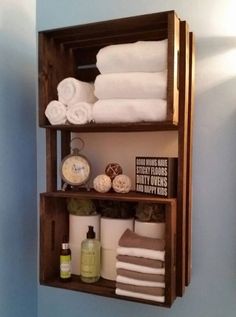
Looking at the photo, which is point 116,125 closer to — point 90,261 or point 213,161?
point 213,161

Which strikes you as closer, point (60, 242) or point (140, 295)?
point (140, 295)

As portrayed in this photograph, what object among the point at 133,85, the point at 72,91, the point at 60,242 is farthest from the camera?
the point at 60,242

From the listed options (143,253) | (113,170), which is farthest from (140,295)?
(113,170)

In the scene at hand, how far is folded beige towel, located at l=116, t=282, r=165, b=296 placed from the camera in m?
0.99

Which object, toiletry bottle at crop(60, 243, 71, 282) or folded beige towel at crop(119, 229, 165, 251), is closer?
folded beige towel at crop(119, 229, 165, 251)

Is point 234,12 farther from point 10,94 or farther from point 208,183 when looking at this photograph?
point 10,94

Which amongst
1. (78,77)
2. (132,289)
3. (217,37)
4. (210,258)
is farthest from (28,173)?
(217,37)

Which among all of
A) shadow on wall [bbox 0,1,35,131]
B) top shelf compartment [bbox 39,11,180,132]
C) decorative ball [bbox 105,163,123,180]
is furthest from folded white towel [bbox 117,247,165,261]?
shadow on wall [bbox 0,1,35,131]

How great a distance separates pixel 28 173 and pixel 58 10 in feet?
2.37

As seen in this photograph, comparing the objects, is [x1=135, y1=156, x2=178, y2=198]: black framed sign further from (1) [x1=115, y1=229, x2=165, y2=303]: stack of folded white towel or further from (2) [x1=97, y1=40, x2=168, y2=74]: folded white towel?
(2) [x1=97, y1=40, x2=168, y2=74]: folded white towel

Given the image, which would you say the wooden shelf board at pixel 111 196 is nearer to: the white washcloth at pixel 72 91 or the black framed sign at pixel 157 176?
the black framed sign at pixel 157 176

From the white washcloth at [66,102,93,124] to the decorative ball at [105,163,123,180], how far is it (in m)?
0.20

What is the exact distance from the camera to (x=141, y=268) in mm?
1005

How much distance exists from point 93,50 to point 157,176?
0.59m
